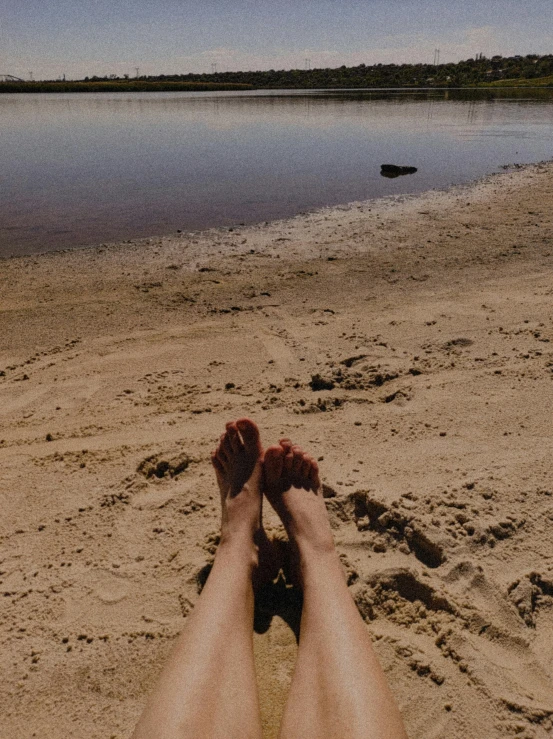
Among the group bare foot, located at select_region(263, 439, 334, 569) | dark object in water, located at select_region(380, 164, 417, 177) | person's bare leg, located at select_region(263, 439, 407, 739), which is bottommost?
person's bare leg, located at select_region(263, 439, 407, 739)

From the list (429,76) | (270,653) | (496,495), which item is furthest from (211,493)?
(429,76)

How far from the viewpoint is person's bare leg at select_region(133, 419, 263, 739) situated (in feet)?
4.64

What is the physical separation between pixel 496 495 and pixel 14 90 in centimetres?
10038

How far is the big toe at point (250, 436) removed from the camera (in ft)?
8.62

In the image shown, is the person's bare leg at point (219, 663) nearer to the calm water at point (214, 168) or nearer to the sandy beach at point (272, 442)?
the sandy beach at point (272, 442)

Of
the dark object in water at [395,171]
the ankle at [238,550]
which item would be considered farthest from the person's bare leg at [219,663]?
the dark object in water at [395,171]

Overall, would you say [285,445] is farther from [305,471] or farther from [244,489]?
[244,489]

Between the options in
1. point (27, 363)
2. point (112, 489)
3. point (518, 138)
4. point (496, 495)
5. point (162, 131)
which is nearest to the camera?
point (496, 495)

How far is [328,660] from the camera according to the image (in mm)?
1608

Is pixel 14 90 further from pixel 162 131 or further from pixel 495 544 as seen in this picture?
pixel 495 544

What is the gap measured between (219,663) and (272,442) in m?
1.44

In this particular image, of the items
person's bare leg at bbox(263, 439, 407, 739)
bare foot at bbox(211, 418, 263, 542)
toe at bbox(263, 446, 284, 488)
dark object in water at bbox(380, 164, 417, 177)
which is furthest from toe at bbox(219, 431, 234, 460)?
dark object in water at bbox(380, 164, 417, 177)

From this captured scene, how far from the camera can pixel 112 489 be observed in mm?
2592

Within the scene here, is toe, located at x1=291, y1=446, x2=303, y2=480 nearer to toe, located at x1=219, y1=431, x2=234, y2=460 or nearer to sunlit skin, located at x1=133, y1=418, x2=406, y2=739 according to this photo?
sunlit skin, located at x1=133, y1=418, x2=406, y2=739
